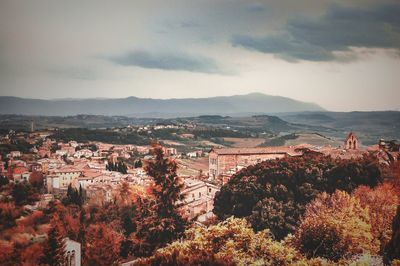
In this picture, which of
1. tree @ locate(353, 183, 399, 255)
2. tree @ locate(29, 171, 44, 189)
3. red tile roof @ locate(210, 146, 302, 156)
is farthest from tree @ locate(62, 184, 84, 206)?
tree @ locate(353, 183, 399, 255)

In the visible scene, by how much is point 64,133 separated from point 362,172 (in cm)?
670

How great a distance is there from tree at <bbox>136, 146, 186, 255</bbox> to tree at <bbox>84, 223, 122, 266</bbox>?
1.64ft

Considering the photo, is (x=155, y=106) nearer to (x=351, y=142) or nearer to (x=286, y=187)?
(x=286, y=187)

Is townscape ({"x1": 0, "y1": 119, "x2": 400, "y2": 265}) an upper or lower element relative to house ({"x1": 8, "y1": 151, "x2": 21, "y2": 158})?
lower

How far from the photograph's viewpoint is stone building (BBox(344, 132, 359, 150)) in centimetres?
1125

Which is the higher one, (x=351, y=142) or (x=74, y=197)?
(x=351, y=142)

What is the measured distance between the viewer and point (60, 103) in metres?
10.7

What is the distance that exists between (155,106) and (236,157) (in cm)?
297

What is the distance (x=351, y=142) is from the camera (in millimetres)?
11312

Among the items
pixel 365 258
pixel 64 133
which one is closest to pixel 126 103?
pixel 64 133

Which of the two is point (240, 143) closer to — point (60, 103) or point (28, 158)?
point (60, 103)

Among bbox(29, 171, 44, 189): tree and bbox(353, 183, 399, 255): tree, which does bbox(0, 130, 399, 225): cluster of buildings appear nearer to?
bbox(29, 171, 44, 189): tree

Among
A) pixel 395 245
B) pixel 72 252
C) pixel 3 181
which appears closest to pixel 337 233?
pixel 395 245

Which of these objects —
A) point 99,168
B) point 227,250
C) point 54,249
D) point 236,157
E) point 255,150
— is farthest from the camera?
point 255,150
